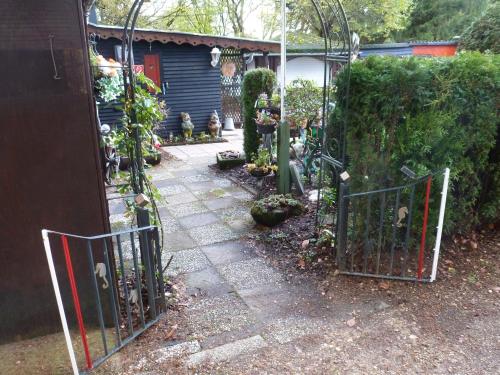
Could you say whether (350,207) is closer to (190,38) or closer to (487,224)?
(487,224)

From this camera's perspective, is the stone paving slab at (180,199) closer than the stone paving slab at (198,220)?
No

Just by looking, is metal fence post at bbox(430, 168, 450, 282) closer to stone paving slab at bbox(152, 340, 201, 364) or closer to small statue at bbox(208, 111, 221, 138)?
stone paving slab at bbox(152, 340, 201, 364)

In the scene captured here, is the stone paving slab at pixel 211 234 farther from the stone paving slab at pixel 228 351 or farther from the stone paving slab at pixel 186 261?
the stone paving slab at pixel 228 351

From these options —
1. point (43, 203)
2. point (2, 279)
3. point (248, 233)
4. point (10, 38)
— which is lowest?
point (248, 233)

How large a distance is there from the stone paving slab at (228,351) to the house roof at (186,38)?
302 inches

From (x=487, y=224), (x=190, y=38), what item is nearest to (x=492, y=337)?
(x=487, y=224)

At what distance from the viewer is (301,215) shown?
506cm

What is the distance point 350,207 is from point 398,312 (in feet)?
3.39

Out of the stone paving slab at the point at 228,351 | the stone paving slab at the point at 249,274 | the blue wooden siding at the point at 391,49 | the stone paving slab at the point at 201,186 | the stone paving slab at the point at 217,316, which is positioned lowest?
the stone paving slab at the point at 201,186

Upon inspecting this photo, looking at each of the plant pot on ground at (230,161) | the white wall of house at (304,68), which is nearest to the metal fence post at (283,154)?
the plant pot on ground at (230,161)

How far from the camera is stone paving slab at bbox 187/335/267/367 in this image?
2600 millimetres

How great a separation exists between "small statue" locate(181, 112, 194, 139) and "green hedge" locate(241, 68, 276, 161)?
3728mm

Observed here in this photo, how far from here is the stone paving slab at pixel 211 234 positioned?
15.3 feet

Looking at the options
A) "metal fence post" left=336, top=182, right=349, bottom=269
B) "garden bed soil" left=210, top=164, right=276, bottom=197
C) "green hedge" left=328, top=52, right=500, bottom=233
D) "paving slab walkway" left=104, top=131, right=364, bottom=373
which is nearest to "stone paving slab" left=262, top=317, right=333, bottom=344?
"paving slab walkway" left=104, top=131, right=364, bottom=373
